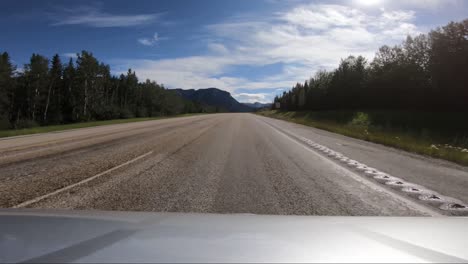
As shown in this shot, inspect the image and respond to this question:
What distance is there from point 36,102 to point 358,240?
83.4m

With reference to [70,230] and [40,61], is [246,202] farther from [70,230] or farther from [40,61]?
[40,61]

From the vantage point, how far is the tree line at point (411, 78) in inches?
2256

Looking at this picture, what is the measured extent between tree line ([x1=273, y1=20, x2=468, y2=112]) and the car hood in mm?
61133

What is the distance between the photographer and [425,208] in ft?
17.9

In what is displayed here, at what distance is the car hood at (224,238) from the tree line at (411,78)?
201 feet

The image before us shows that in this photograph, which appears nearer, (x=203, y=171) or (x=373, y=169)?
(x=203, y=171)

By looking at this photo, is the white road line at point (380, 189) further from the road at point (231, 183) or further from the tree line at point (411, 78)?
the tree line at point (411, 78)

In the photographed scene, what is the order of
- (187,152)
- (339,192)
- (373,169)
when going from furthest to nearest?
1. (187,152)
2. (373,169)
3. (339,192)

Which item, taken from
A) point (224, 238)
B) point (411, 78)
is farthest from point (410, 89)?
point (224, 238)

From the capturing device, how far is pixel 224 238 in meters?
2.67

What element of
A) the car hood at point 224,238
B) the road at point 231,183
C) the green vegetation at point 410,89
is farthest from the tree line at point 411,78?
the car hood at point 224,238

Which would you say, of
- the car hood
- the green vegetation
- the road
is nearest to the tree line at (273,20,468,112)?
the green vegetation

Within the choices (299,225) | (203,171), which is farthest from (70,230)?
(203,171)

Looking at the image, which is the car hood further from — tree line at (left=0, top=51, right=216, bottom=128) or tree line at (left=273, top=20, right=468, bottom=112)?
tree line at (left=0, top=51, right=216, bottom=128)
